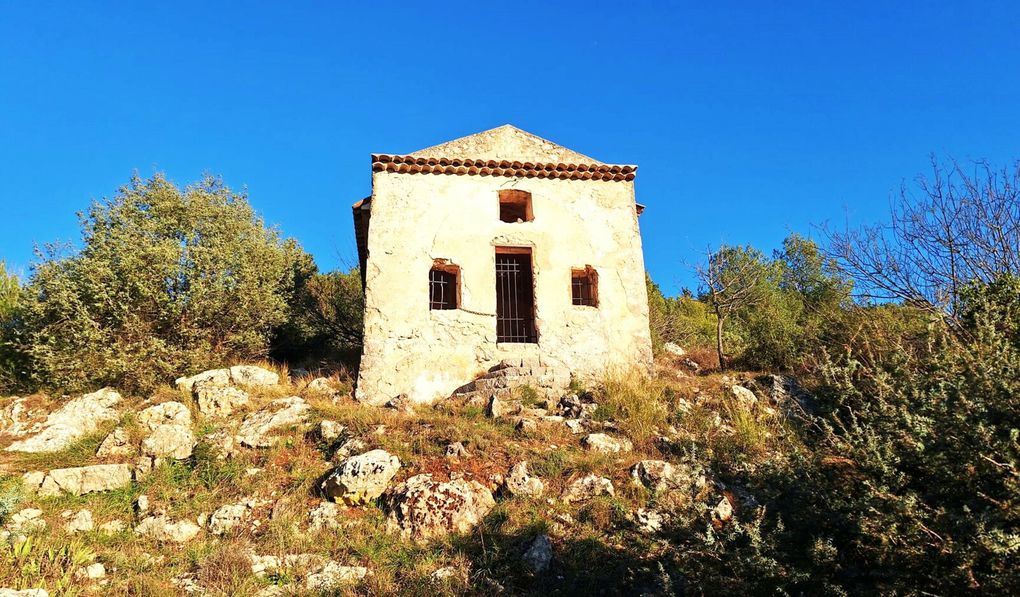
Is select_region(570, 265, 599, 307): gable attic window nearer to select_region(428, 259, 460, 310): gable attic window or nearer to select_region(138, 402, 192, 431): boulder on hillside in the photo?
select_region(428, 259, 460, 310): gable attic window

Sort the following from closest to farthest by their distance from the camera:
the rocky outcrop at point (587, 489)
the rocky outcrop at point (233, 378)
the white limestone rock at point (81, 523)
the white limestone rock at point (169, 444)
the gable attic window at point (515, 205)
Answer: the white limestone rock at point (81, 523)
the rocky outcrop at point (587, 489)
the white limestone rock at point (169, 444)
the rocky outcrop at point (233, 378)
the gable attic window at point (515, 205)

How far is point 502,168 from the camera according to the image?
41.9 ft

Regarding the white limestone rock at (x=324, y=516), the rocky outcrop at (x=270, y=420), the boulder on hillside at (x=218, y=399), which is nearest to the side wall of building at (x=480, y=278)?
the rocky outcrop at (x=270, y=420)

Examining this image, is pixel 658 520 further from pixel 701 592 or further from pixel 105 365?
pixel 105 365

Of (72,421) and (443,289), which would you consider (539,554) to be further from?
(72,421)

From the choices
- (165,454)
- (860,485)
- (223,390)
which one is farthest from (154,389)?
(860,485)

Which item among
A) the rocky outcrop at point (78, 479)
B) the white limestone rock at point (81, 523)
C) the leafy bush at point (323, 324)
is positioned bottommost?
the white limestone rock at point (81, 523)

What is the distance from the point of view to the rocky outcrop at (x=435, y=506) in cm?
706

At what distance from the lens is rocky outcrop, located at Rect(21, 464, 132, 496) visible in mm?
7867

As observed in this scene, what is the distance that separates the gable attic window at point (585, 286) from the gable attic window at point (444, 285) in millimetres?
2311

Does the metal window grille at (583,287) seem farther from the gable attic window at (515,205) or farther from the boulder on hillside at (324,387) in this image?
the boulder on hillside at (324,387)

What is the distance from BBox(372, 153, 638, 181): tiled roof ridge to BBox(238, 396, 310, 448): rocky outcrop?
5004 millimetres

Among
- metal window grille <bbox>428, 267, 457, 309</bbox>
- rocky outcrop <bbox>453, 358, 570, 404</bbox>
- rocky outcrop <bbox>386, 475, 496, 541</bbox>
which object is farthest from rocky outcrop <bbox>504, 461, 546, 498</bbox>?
metal window grille <bbox>428, 267, 457, 309</bbox>

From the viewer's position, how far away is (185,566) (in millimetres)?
6465
